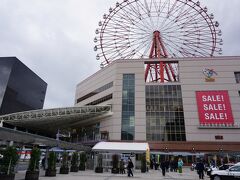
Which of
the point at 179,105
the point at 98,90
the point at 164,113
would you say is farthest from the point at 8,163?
the point at 98,90

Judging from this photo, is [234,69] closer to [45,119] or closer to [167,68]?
[167,68]

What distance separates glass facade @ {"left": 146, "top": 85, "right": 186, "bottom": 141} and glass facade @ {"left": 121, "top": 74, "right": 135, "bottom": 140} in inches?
118

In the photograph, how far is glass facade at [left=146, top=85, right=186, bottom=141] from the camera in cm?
4019

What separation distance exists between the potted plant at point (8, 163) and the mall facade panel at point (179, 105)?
1160 inches

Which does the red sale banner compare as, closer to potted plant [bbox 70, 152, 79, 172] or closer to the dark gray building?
potted plant [bbox 70, 152, 79, 172]

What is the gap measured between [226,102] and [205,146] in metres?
9.66

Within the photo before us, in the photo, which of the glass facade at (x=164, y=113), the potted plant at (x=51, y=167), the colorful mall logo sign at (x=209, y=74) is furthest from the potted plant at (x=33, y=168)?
the colorful mall logo sign at (x=209, y=74)

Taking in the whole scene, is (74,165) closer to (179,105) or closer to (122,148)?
(122,148)

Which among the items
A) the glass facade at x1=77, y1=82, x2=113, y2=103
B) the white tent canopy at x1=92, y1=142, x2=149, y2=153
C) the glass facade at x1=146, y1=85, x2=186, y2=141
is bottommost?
the white tent canopy at x1=92, y1=142, x2=149, y2=153

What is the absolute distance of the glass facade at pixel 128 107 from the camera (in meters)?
40.8

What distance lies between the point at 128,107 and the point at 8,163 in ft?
107

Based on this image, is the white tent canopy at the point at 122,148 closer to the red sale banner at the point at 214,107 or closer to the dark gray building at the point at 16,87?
the red sale banner at the point at 214,107

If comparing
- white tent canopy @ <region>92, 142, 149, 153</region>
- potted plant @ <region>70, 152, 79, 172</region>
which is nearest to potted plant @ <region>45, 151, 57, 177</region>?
potted plant @ <region>70, 152, 79, 172</region>

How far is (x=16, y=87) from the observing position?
66.1 meters
